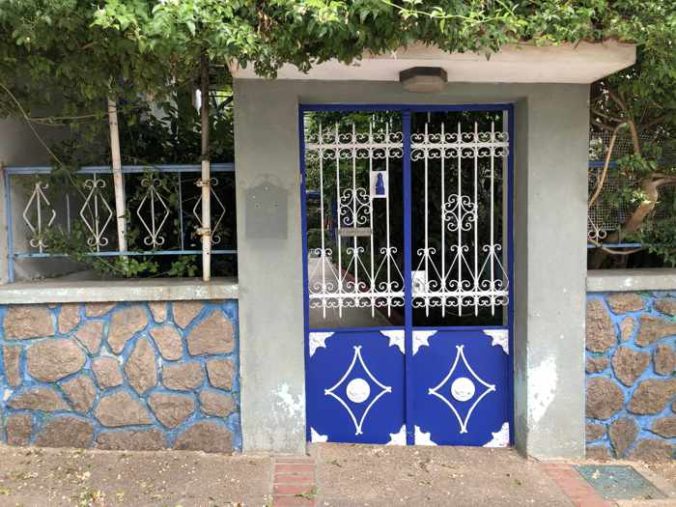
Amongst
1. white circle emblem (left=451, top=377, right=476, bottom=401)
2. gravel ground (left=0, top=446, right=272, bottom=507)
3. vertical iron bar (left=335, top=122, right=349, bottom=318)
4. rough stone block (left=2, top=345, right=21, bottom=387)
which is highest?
vertical iron bar (left=335, top=122, right=349, bottom=318)

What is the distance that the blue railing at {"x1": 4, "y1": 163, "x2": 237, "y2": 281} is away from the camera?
393 cm

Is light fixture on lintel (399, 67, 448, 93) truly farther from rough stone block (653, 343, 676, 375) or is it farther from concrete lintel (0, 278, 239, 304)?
rough stone block (653, 343, 676, 375)

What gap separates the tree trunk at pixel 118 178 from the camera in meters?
3.88

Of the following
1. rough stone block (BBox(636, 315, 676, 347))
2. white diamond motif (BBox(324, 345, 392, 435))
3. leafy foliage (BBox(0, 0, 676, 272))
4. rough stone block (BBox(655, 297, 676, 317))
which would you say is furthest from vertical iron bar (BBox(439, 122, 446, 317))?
rough stone block (BBox(655, 297, 676, 317))

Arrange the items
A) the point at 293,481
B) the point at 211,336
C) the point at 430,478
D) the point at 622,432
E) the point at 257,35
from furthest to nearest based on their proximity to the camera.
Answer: the point at 622,432 → the point at 211,336 → the point at 430,478 → the point at 293,481 → the point at 257,35

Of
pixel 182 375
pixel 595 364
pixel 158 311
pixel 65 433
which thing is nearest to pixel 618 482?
pixel 595 364

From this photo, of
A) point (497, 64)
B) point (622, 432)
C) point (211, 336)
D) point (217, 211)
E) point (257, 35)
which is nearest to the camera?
point (257, 35)

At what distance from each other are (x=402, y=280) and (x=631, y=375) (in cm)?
170

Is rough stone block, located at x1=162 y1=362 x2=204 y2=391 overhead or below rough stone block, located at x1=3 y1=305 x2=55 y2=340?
below

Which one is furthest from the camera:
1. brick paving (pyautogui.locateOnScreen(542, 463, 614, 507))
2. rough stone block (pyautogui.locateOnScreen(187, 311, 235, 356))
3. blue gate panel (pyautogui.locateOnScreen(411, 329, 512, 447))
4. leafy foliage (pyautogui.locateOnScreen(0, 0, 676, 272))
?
blue gate panel (pyautogui.locateOnScreen(411, 329, 512, 447))

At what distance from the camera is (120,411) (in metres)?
3.83

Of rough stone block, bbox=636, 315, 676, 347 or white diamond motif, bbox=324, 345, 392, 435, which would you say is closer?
rough stone block, bbox=636, 315, 676, 347

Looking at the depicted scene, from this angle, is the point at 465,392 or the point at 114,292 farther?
the point at 465,392

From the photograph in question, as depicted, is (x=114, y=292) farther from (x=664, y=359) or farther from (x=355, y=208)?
(x=664, y=359)
